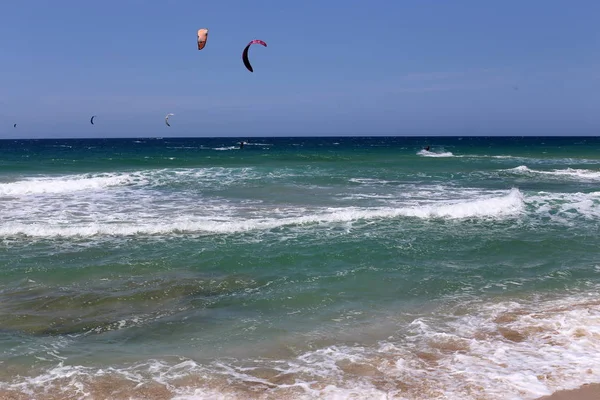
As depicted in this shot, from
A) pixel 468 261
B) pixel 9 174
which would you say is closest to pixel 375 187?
pixel 468 261

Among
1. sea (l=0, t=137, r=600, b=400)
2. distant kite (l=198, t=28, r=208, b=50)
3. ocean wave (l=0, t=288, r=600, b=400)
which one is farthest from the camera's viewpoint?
distant kite (l=198, t=28, r=208, b=50)

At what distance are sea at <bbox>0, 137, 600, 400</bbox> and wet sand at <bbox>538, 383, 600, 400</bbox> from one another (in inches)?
3.9

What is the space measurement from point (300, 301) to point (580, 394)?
152 inches

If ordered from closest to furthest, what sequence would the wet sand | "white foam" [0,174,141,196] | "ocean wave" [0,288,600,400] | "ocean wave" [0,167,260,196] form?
1. the wet sand
2. "ocean wave" [0,288,600,400]
3. "white foam" [0,174,141,196]
4. "ocean wave" [0,167,260,196]

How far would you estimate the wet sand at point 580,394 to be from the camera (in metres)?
4.70

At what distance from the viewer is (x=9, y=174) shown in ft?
93.1

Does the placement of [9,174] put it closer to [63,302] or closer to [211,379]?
[63,302]

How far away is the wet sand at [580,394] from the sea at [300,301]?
0.10 meters

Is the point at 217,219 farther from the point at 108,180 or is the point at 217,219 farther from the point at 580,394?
the point at 108,180

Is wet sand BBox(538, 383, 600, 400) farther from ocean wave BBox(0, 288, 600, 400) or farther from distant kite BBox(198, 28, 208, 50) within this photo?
distant kite BBox(198, 28, 208, 50)

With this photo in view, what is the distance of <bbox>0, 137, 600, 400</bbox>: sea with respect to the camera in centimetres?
520

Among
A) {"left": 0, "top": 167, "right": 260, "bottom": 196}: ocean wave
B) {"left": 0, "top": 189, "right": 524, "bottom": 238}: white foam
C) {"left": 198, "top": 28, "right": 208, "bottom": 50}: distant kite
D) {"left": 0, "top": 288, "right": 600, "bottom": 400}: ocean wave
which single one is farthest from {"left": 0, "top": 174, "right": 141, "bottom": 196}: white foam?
{"left": 0, "top": 288, "right": 600, "bottom": 400}: ocean wave

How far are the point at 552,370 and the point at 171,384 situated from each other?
12.5 ft

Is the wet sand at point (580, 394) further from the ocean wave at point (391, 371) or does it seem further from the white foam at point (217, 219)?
the white foam at point (217, 219)
